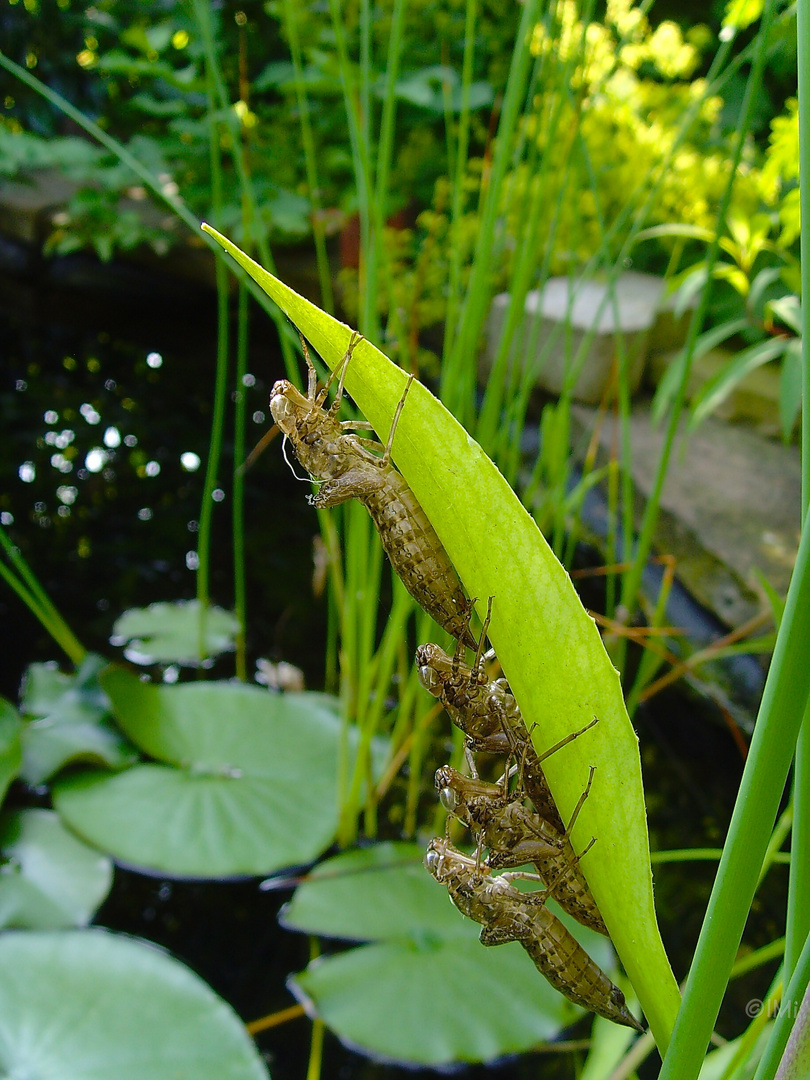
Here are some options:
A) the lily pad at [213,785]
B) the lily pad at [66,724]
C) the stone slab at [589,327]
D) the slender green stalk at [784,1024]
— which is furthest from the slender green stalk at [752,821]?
the stone slab at [589,327]

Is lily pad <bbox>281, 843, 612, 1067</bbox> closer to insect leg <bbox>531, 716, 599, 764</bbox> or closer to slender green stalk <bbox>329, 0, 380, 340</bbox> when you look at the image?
slender green stalk <bbox>329, 0, 380, 340</bbox>

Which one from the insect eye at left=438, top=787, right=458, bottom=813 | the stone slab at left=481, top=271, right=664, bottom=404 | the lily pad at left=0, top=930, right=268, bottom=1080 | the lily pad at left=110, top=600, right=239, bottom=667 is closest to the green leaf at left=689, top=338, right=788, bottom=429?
the stone slab at left=481, top=271, right=664, bottom=404

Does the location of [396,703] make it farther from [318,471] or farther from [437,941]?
[318,471]

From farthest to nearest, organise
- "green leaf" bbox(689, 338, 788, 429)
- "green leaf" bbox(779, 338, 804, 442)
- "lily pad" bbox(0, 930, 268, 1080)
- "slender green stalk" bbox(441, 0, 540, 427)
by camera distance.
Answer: "green leaf" bbox(689, 338, 788, 429) < "green leaf" bbox(779, 338, 804, 442) < "lily pad" bbox(0, 930, 268, 1080) < "slender green stalk" bbox(441, 0, 540, 427)

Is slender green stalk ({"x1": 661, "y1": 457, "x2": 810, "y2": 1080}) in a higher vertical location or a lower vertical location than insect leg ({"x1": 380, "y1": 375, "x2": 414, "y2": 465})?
lower

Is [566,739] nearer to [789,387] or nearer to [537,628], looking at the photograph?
[537,628]

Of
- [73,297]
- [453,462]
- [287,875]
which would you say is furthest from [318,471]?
[73,297]

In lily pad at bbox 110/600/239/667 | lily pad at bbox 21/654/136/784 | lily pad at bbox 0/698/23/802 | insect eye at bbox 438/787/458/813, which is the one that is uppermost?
insect eye at bbox 438/787/458/813
